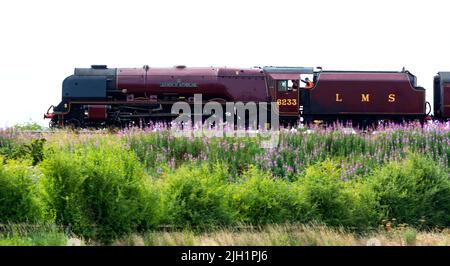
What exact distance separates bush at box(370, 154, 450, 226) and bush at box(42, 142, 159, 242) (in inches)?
183

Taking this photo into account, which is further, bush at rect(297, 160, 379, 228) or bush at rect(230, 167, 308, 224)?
bush at rect(297, 160, 379, 228)

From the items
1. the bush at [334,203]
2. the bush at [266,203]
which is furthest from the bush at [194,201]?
the bush at [334,203]

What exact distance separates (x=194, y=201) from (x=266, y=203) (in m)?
1.30

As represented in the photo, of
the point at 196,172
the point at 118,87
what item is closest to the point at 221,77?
the point at 118,87

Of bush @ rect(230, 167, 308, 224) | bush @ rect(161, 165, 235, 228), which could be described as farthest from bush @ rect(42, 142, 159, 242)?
bush @ rect(230, 167, 308, 224)

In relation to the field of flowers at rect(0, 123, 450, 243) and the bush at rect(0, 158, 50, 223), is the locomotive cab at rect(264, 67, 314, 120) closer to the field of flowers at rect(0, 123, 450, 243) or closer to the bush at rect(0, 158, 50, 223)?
the field of flowers at rect(0, 123, 450, 243)

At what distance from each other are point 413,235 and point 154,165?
25.3ft

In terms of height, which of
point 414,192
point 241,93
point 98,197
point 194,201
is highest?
point 241,93

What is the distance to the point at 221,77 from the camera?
30969mm

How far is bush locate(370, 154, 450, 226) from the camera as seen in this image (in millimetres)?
13430

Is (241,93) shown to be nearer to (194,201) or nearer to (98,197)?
(194,201)

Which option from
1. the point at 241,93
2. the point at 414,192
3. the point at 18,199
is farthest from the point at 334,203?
the point at 241,93

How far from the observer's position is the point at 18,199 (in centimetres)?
1235

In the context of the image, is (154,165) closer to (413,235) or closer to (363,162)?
(363,162)
